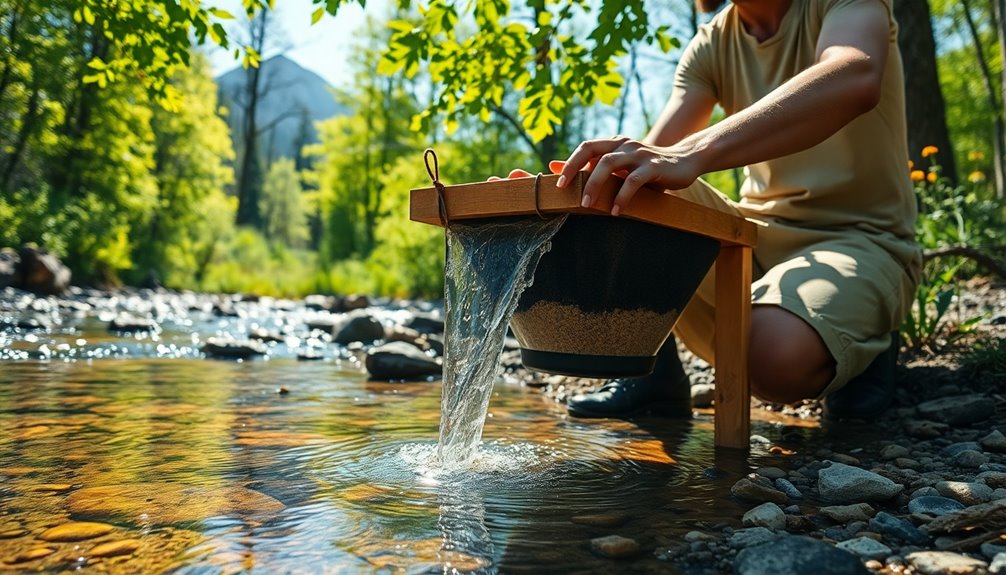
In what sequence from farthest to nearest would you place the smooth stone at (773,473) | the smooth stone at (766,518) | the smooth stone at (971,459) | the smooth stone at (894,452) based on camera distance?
the smooth stone at (894,452)
the smooth stone at (971,459)
the smooth stone at (773,473)
the smooth stone at (766,518)

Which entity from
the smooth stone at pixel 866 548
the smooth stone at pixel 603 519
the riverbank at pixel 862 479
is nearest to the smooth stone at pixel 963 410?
the riverbank at pixel 862 479

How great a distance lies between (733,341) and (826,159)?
89 centimetres

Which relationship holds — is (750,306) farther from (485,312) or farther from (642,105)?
(642,105)

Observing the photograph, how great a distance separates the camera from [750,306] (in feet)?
8.11

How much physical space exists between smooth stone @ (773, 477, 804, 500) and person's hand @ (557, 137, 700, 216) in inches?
34.2

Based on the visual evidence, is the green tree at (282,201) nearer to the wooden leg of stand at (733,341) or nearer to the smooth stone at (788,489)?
the wooden leg of stand at (733,341)

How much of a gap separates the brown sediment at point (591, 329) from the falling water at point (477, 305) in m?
0.10

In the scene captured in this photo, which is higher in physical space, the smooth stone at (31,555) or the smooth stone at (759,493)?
the smooth stone at (759,493)

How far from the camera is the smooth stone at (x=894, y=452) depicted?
2375 mm

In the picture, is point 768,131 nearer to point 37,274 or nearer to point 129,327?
point 129,327

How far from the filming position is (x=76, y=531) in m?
1.60

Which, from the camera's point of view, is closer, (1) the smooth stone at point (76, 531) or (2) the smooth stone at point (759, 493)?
(1) the smooth stone at point (76, 531)

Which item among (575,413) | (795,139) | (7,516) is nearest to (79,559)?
(7,516)

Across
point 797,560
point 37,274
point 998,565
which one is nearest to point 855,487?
point 998,565
